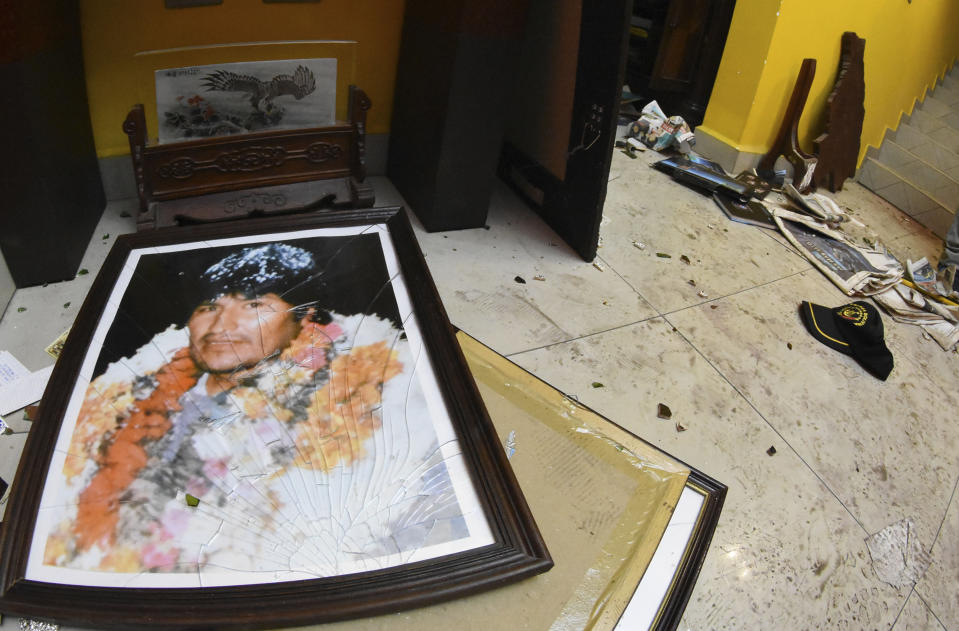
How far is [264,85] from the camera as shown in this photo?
76.6 inches

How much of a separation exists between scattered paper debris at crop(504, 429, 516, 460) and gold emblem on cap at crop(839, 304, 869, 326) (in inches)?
55.0

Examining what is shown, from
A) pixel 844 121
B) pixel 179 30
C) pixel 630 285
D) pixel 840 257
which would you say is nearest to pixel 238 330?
pixel 179 30

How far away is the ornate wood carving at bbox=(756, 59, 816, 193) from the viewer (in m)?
2.92

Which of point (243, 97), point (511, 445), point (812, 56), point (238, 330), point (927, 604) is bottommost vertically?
point (927, 604)

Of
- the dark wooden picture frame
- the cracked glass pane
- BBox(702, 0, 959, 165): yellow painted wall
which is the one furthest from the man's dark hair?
BBox(702, 0, 959, 165): yellow painted wall

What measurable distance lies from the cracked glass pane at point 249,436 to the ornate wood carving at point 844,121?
2609 mm

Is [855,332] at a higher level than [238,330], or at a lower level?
lower

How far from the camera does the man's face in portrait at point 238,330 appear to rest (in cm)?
124

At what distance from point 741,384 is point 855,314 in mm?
609

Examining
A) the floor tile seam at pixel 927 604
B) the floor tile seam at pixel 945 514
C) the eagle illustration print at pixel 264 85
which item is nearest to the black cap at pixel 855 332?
the floor tile seam at pixel 945 514

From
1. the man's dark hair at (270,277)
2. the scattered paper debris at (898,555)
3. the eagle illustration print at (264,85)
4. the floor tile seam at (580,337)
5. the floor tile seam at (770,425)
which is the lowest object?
the scattered paper debris at (898,555)

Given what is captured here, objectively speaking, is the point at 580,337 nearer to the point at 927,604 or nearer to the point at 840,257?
the point at 927,604

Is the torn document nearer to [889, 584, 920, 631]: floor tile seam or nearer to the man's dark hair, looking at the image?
[889, 584, 920, 631]: floor tile seam

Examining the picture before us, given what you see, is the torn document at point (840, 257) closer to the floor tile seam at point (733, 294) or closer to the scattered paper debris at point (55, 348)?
the floor tile seam at point (733, 294)
